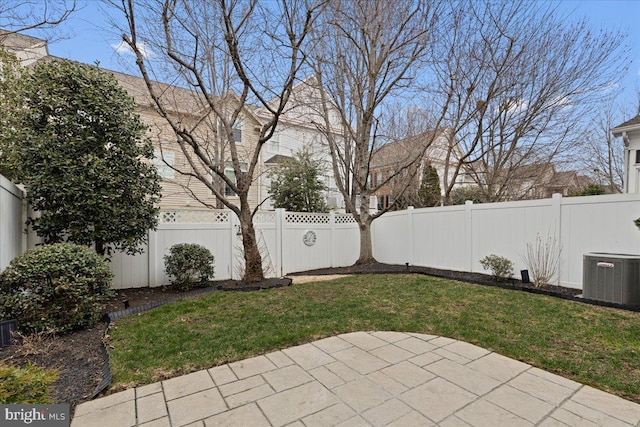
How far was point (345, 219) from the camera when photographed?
9.71 meters

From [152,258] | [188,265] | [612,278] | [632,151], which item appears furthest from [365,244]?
[632,151]

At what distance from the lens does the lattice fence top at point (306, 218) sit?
27.3 feet

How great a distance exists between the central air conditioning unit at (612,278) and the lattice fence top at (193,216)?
23.1ft

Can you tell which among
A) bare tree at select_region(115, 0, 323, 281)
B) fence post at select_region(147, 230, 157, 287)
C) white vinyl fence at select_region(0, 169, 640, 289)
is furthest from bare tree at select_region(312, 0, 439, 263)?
fence post at select_region(147, 230, 157, 287)

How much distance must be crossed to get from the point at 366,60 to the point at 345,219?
467 centimetres

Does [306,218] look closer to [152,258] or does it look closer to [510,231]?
[152,258]

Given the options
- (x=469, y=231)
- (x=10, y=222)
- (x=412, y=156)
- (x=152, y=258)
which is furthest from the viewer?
(x=412, y=156)

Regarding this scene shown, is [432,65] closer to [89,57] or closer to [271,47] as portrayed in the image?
[271,47]

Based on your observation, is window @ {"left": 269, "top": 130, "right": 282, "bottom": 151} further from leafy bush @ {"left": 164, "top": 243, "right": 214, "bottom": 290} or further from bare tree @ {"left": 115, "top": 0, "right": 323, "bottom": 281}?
leafy bush @ {"left": 164, "top": 243, "right": 214, "bottom": 290}

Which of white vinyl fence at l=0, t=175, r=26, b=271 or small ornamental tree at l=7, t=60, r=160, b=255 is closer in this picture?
white vinyl fence at l=0, t=175, r=26, b=271

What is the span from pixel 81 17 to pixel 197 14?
2283mm

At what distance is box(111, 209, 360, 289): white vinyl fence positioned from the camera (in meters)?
6.33

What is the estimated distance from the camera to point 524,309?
15.1 ft

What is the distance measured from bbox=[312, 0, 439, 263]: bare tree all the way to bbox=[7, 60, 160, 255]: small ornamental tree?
5164mm
